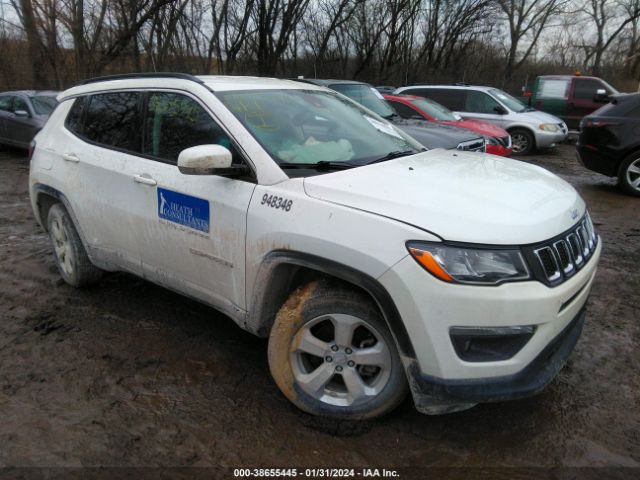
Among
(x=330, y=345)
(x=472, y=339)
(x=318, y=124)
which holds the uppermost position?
(x=318, y=124)

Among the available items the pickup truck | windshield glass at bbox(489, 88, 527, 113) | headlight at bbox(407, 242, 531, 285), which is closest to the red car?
windshield glass at bbox(489, 88, 527, 113)

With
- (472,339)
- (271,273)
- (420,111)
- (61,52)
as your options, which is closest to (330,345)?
(271,273)

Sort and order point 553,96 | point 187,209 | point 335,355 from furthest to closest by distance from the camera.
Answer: point 553,96 < point 187,209 < point 335,355

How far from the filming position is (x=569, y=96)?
14094mm

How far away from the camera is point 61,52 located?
750 inches

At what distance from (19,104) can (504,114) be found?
445 inches

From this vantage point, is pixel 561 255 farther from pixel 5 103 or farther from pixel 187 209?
pixel 5 103

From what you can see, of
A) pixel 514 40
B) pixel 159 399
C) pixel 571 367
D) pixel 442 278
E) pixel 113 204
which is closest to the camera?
pixel 442 278

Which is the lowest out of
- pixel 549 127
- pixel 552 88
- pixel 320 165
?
pixel 549 127

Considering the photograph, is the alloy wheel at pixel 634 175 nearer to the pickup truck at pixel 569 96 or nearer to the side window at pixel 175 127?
the pickup truck at pixel 569 96

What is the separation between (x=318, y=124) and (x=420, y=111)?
22.4ft

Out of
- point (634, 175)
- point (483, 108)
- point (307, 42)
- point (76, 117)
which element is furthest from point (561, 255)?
point (307, 42)

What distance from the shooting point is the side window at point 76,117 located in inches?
157

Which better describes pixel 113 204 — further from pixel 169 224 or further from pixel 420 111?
pixel 420 111
